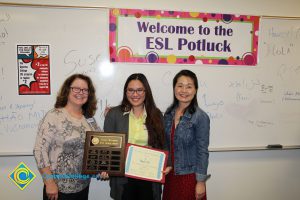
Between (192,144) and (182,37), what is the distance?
1039 mm

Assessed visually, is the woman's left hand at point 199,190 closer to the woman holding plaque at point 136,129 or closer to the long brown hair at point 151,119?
the woman holding plaque at point 136,129

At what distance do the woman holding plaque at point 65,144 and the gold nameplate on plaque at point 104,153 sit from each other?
0.29 ft

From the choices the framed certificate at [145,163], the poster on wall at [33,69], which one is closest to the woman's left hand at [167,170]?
the framed certificate at [145,163]

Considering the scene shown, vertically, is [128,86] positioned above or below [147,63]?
below

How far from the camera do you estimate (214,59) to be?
2.45 m

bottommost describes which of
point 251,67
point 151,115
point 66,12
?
point 151,115

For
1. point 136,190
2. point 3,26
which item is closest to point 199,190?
point 136,190

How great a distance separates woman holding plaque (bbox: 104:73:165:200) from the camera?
1930 mm

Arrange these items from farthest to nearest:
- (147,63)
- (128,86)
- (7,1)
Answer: (147,63), (7,1), (128,86)

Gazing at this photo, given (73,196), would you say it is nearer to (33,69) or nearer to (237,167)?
(33,69)

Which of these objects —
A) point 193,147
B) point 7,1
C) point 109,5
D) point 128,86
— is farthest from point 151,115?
point 7,1

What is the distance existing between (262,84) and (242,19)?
69 cm

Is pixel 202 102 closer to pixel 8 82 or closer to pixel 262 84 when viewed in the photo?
pixel 262 84

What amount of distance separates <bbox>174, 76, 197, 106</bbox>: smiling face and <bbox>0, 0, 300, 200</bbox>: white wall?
82cm
